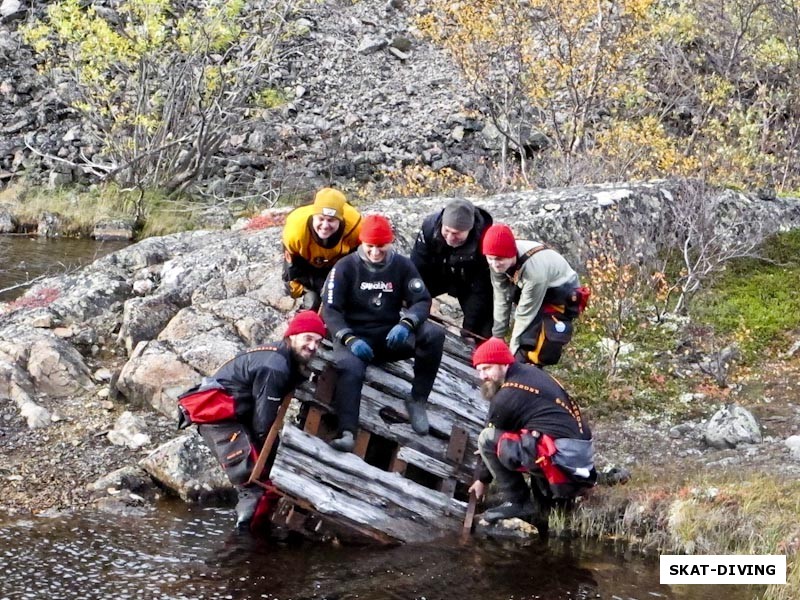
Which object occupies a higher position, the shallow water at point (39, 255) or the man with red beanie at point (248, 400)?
the shallow water at point (39, 255)

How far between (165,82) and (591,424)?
15073mm

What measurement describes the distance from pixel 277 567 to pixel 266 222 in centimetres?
712

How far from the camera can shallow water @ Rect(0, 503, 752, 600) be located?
20.5 ft

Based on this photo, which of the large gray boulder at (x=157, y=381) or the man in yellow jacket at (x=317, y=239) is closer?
the man in yellow jacket at (x=317, y=239)

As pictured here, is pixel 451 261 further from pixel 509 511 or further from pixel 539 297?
pixel 509 511

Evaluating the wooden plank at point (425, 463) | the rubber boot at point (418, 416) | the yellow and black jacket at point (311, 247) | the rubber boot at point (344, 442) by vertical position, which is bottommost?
the wooden plank at point (425, 463)

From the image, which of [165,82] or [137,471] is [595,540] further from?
[165,82]

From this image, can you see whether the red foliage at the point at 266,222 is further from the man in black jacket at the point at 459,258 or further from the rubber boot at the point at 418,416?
the rubber boot at the point at 418,416

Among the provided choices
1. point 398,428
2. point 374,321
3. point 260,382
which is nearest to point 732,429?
point 398,428

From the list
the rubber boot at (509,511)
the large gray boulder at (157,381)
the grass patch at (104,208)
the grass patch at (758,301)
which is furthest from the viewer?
the grass patch at (104,208)

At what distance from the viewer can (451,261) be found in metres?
8.34

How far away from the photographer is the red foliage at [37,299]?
37.4 feet

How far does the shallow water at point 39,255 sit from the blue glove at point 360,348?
7446 mm

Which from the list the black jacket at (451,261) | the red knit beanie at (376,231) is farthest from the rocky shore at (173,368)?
the red knit beanie at (376,231)
